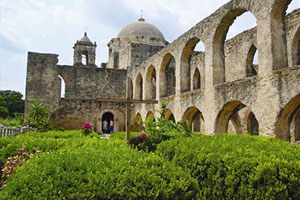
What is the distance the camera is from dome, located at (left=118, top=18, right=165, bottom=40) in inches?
1040

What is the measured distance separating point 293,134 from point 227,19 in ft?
25.6

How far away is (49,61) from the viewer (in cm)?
1833

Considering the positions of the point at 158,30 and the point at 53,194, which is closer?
the point at 53,194

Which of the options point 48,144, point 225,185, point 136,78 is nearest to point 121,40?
point 136,78

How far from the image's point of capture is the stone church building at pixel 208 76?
7793 millimetres

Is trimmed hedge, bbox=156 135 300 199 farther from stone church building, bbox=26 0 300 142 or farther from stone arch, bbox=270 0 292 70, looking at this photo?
stone arch, bbox=270 0 292 70

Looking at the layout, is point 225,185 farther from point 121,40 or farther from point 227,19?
point 121,40

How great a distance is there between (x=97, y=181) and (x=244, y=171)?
6.52 feet

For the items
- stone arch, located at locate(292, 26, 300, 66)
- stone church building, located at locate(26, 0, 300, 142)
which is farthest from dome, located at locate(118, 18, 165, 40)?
stone arch, located at locate(292, 26, 300, 66)

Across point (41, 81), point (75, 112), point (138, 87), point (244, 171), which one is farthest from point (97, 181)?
point (138, 87)

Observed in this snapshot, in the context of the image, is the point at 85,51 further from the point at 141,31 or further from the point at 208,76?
the point at 208,76

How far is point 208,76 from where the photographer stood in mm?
10836

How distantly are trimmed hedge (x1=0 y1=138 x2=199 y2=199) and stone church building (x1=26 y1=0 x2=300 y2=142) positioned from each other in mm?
4546

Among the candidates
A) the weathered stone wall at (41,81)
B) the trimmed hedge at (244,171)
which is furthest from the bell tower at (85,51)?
the trimmed hedge at (244,171)
